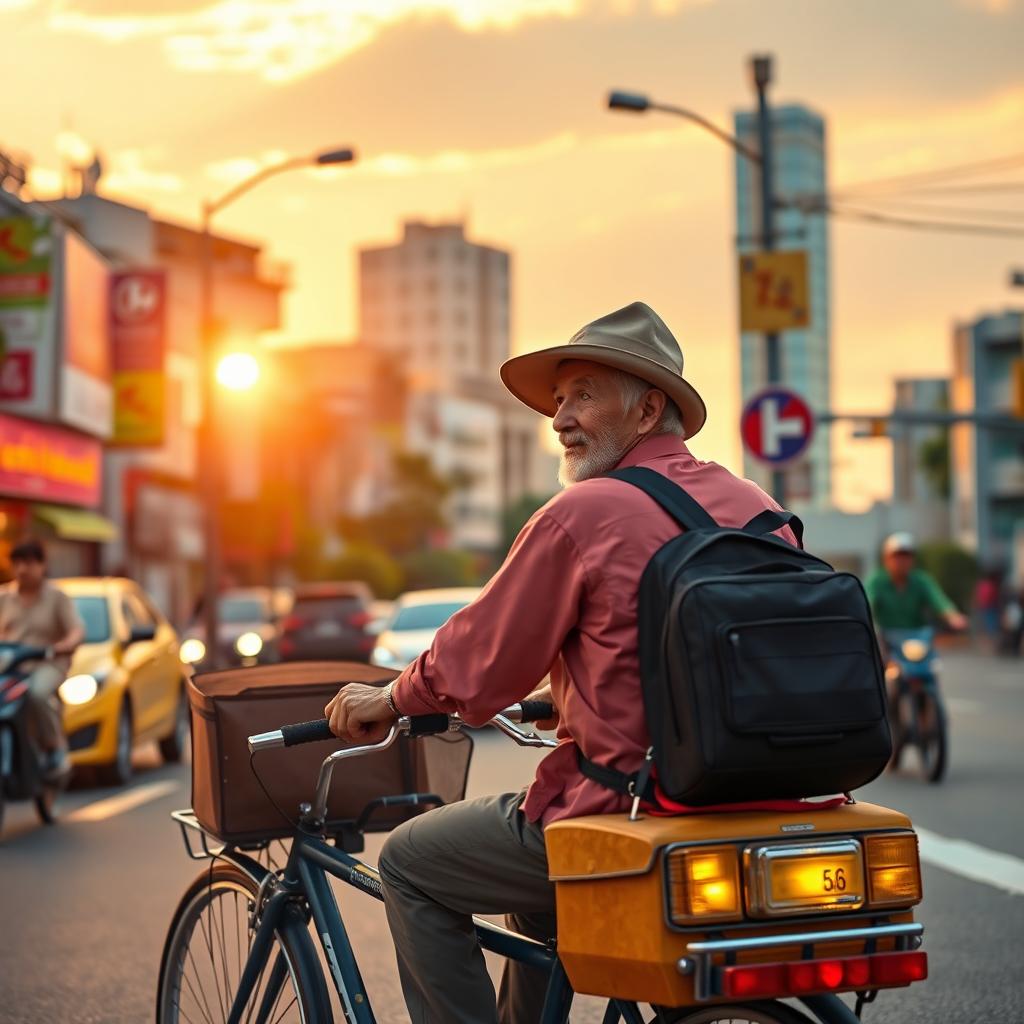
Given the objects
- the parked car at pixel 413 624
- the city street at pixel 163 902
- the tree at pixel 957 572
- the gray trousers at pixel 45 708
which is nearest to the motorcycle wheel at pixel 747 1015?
the city street at pixel 163 902

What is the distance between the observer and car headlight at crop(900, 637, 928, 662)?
13.5 metres

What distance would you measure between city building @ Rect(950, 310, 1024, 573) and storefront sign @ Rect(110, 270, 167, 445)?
43.5 m

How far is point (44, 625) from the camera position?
11.6m

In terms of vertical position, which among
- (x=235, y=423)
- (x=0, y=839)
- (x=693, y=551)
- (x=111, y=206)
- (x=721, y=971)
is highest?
(x=111, y=206)

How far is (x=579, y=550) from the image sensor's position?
3100mm

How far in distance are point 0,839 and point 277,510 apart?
63001 millimetres

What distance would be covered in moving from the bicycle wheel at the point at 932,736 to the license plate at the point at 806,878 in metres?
10.4

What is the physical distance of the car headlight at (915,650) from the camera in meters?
13.5

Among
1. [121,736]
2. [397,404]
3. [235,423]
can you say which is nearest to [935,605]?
[121,736]

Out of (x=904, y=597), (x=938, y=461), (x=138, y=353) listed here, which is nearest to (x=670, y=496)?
(x=904, y=597)

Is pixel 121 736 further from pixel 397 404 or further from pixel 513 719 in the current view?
pixel 397 404

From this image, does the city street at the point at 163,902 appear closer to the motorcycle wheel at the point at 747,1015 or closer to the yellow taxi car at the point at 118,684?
the yellow taxi car at the point at 118,684

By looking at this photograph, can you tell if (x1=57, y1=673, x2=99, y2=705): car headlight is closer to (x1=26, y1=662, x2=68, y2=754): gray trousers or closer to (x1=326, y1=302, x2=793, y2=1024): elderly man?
(x1=26, y1=662, x2=68, y2=754): gray trousers

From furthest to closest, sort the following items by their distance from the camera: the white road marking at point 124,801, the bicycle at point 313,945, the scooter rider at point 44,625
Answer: the white road marking at point 124,801, the scooter rider at point 44,625, the bicycle at point 313,945
